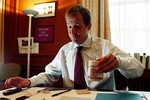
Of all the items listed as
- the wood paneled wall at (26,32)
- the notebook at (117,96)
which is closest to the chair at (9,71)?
the wood paneled wall at (26,32)

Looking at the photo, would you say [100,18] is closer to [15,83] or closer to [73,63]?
[73,63]

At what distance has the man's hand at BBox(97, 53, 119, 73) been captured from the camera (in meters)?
0.99

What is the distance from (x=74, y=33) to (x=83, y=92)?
1.92 feet

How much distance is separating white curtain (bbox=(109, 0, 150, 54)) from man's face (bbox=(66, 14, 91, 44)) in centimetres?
133

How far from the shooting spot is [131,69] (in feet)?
4.26

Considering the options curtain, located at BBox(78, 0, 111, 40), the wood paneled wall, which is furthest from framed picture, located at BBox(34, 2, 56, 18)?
curtain, located at BBox(78, 0, 111, 40)

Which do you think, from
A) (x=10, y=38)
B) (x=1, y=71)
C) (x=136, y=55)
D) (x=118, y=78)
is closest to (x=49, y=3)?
(x=10, y=38)

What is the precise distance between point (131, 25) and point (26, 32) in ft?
5.93

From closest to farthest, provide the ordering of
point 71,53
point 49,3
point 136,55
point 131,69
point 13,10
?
point 131,69, point 71,53, point 136,55, point 49,3, point 13,10

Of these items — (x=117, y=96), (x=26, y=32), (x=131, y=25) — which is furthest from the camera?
(x=26, y=32)

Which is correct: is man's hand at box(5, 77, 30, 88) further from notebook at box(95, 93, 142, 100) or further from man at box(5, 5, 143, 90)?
notebook at box(95, 93, 142, 100)

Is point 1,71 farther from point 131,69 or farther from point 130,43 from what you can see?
point 131,69

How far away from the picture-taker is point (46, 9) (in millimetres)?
3188

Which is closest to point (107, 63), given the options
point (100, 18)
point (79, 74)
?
point (79, 74)
